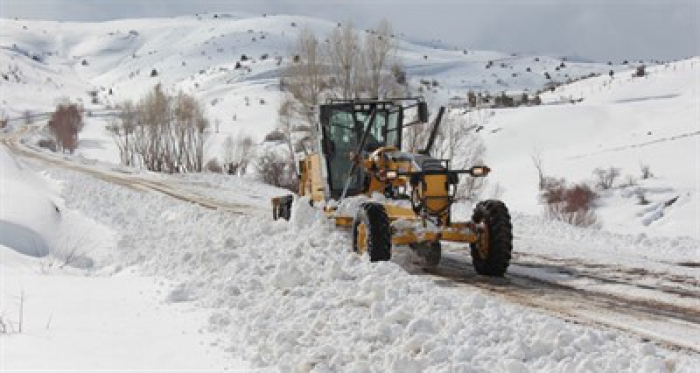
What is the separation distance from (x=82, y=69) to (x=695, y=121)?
13922 cm

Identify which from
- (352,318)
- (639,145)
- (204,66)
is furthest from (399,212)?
(204,66)

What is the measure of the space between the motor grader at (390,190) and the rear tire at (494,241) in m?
0.01

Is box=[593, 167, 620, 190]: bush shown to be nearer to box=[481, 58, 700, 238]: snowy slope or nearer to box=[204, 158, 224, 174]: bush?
box=[481, 58, 700, 238]: snowy slope

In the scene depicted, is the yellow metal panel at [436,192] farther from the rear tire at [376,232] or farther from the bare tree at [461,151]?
the bare tree at [461,151]

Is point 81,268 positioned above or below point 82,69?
below

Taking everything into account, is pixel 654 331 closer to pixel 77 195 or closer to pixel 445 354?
pixel 445 354

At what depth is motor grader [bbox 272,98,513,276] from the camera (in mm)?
8852

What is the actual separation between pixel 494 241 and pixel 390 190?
2337 mm

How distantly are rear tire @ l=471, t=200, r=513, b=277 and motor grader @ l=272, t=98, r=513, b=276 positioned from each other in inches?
0.5

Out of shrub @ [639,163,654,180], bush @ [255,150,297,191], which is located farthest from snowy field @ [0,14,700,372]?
bush @ [255,150,297,191]

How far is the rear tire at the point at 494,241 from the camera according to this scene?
8.83 metres

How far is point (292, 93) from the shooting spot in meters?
36.5

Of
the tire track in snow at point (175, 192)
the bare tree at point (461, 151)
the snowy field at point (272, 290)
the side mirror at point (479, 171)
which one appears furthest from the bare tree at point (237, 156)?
the side mirror at point (479, 171)

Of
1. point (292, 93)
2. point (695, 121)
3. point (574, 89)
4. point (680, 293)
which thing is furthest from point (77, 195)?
point (574, 89)
